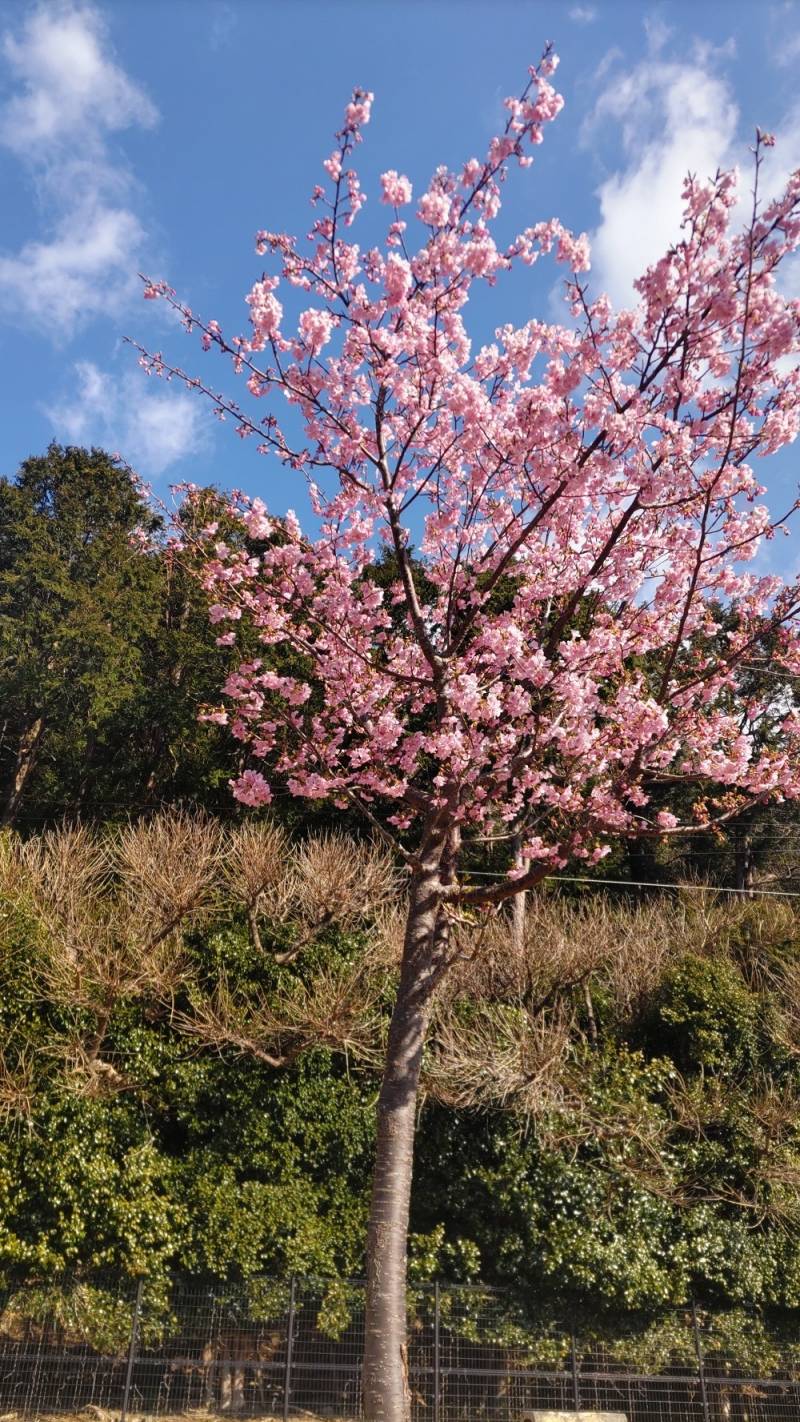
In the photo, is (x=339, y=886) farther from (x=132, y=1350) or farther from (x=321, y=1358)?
(x=132, y=1350)

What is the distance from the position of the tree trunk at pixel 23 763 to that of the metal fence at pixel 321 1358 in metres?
12.2

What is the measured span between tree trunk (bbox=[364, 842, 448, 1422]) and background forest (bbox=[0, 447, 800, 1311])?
275 cm

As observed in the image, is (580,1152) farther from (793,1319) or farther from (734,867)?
(734,867)

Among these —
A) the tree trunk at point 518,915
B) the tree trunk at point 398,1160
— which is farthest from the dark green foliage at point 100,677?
the tree trunk at point 398,1160

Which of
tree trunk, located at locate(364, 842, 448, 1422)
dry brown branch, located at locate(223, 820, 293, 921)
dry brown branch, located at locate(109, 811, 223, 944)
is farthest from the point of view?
dry brown branch, located at locate(223, 820, 293, 921)

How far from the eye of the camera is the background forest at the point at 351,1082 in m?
9.82

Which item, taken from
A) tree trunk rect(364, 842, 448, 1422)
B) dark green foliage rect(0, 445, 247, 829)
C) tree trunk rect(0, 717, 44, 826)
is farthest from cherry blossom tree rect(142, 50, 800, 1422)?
tree trunk rect(0, 717, 44, 826)

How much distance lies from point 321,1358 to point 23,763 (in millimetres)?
14207

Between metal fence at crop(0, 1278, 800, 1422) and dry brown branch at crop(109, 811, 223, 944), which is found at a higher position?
dry brown branch at crop(109, 811, 223, 944)

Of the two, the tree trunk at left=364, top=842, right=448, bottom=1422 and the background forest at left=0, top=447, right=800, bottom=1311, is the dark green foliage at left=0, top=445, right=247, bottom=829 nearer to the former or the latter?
the background forest at left=0, top=447, right=800, bottom=1311

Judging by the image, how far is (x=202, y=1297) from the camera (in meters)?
9.62

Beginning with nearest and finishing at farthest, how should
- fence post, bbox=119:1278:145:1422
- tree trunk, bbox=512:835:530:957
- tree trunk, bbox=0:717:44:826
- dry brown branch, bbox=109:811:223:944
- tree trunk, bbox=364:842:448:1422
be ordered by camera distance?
1. tree trunk, bbox=364:842:448:1422
2. fence post, bbox=119:1278:145:1422
3. dry brown branch, bbox=109:811:223:944
4. tree trunk, bbox=512:835:530:957
5. tree trunk, bbox=0:717:44:826

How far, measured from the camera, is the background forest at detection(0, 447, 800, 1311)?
32.2 feet

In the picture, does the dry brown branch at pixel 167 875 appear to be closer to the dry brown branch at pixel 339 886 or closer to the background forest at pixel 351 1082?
the background forest at pixel 351 1082
